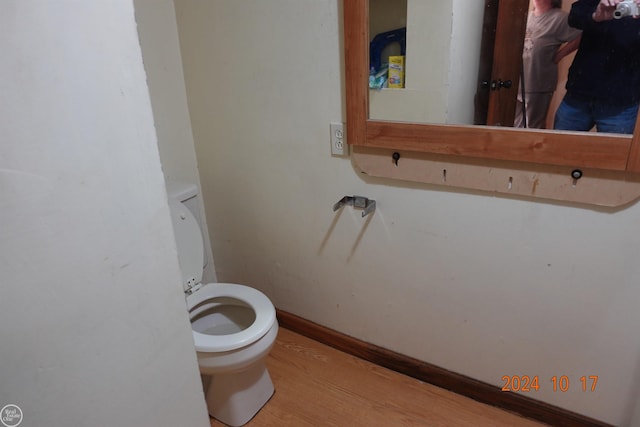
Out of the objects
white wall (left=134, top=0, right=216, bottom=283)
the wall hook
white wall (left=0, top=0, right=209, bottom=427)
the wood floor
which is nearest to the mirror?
the wall hook

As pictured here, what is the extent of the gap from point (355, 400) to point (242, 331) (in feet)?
1.86

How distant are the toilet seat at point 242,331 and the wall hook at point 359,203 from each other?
1.52 feet

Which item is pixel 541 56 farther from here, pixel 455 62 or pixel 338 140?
pixel 338 140

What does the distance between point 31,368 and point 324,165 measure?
3.62 feet

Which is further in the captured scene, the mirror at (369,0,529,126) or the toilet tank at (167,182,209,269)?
the toilet tank at (167,182,209,269)

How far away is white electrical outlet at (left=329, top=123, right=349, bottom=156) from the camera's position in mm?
1477

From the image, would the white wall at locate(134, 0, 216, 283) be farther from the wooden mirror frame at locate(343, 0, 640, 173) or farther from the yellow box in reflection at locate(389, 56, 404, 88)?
the yellow box in reflection at locate(389, 56, 404, 88)

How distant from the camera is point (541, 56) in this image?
111 centimetres

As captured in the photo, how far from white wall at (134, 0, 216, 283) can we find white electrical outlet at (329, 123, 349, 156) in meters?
0.67

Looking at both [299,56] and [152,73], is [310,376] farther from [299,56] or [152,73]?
[152,73]

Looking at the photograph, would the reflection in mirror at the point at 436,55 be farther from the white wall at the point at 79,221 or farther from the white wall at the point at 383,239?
the white wall at the point at 79,221

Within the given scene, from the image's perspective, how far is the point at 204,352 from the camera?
1.34 meters

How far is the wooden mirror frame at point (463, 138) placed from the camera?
1.06 meters

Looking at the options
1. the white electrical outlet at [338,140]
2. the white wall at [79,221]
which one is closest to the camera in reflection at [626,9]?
the white electrical outlet at [338,140]
